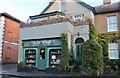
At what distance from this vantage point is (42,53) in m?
18.4

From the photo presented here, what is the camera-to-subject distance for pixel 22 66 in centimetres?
1822

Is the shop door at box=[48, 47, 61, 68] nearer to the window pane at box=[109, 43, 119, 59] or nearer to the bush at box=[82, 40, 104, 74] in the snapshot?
the bush at box=[82, 40, 104, 74]

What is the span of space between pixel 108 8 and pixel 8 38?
48.7 feet

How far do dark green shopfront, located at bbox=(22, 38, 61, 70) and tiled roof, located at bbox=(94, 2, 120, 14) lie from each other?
738 cm

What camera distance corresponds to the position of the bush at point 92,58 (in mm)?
15288

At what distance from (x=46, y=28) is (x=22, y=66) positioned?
4.63m

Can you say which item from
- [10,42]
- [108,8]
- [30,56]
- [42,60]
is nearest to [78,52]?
[42,60]

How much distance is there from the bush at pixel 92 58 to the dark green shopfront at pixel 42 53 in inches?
117

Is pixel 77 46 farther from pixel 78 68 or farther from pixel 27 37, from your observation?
pixel 27 37

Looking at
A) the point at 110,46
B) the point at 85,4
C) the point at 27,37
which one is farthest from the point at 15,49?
the point at 110,46

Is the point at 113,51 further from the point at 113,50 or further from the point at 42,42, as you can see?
the point at 42,42

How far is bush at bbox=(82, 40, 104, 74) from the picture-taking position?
15.3 metres

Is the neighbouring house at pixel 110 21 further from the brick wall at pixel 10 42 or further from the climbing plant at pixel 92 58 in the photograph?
the brick wall at pixel 10 42

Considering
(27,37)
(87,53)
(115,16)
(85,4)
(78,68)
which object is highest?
(85,4)
